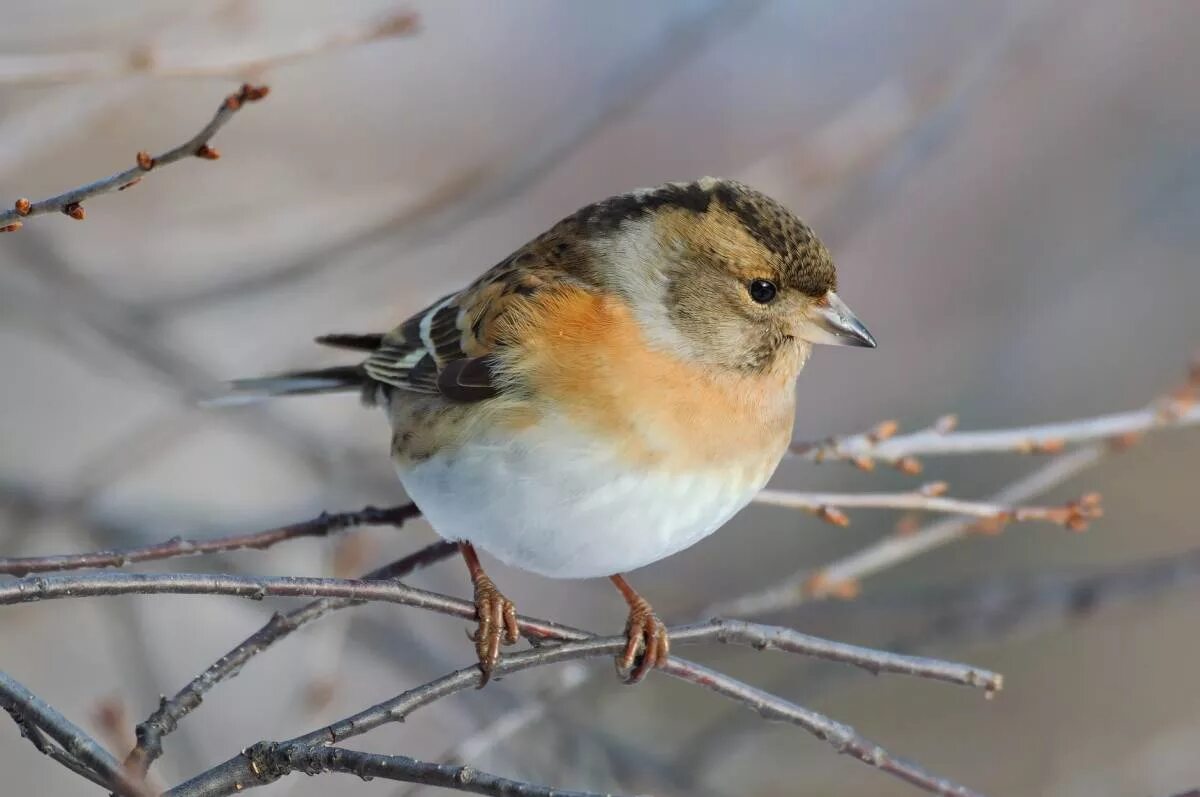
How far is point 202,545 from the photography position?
280 centimetres

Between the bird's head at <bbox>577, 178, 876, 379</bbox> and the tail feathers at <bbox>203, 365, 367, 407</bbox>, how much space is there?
101 cm

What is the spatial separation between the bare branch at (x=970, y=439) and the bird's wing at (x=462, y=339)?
2.94 feet

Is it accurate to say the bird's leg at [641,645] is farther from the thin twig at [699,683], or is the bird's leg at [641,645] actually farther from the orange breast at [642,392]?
the orange breast at [642,392]

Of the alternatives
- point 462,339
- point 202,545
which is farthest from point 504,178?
point 202,545

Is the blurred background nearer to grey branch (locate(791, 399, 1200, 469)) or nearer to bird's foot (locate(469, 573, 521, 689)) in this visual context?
bird's foot (locate(469, 573, 521, 689))

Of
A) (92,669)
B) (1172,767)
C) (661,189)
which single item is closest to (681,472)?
(661,189)

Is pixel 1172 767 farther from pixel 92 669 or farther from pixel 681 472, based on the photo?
pixel 92 669

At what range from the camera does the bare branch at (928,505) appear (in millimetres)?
3117

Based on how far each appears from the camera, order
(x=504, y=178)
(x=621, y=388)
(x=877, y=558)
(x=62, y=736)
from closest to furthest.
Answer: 1. (x=62, y=736)
2. (x=621, y=388)
3. (x=877, y=558)
4. (x=504, y=178)

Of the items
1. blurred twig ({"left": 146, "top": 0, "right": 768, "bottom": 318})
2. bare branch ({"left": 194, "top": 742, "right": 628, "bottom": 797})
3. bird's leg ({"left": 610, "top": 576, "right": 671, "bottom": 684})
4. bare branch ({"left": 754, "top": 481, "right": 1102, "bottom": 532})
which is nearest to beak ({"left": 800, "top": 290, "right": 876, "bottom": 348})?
bare branch ({"left": 754, "top": 481, "right": 1102, "bottom": 532})

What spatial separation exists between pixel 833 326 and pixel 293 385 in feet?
5.48

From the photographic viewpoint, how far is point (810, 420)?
29.7ft

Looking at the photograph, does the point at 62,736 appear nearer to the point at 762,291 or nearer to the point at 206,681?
the point at 206,681

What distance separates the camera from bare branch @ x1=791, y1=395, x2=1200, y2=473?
324cm
